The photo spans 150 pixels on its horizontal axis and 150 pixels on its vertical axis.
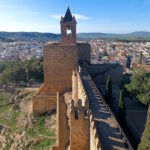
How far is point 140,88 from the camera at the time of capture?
18.6 meters

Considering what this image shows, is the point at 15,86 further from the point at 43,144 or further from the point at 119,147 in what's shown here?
the point at 119,147

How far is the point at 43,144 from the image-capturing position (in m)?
13.2

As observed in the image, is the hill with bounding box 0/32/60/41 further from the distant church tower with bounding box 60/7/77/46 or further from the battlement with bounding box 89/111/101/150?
the battlement with bounding box 89/111/101/150

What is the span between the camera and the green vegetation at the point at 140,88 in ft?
57.8

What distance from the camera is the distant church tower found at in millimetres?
18719

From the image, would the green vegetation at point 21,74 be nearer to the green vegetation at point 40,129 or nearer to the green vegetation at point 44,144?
the green vegetation at point 40,129

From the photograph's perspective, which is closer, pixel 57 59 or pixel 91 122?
pixel 91 122

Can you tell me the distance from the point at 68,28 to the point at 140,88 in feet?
24.9

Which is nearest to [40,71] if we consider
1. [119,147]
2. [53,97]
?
[53,97]

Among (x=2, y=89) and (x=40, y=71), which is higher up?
(x=40, y=71)

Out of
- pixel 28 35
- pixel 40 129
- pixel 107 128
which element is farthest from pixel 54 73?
pixel 28 35

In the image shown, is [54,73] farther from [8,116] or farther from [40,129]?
[8,116]

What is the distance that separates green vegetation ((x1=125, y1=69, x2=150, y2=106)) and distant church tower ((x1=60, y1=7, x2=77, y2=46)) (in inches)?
239

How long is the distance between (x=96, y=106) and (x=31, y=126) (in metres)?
6.00
